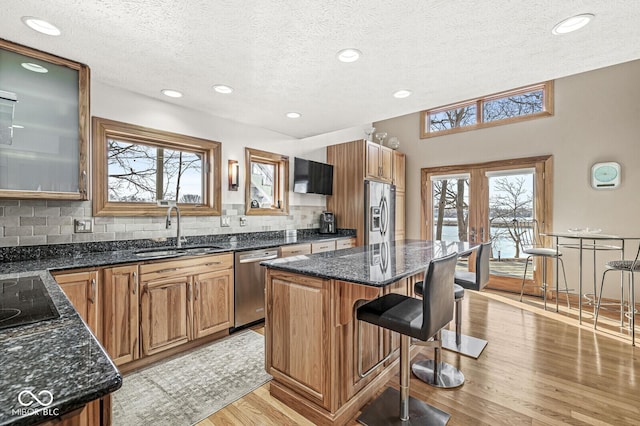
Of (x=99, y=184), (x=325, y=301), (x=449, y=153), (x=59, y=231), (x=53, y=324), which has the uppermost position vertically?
(x=449, y=153)

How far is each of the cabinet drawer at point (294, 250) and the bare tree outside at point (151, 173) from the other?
116cm

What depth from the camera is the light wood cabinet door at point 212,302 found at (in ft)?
8.65

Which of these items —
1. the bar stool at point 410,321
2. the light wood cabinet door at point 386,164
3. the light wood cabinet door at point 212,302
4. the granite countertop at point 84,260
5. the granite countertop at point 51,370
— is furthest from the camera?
the light wood cabinet door at point 386,164

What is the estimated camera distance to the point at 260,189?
409 centimetres

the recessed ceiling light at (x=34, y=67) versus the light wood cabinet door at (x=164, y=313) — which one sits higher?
the recessed ceiling light at (x=34, y=67)

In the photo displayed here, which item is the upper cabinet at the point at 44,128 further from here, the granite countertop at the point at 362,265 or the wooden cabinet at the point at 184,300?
the granite countertop at the point at 362,265

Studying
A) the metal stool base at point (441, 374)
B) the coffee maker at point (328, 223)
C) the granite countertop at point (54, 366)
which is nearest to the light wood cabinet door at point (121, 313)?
the granite countertop at point (54, 366)

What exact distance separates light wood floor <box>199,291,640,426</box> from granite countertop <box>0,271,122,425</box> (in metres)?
1.27

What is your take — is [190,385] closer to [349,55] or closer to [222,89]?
[222,89]

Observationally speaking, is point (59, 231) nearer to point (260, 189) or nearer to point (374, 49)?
point (260, 189)

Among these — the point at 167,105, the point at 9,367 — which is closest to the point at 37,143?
the point at 167,105

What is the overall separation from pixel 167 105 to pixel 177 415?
9.37 ft

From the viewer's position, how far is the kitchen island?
5.47 feet

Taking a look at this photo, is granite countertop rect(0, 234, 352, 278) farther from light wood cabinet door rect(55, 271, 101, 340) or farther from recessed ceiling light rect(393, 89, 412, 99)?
recessed ceiling light rect(393, 89, 412, 99)
